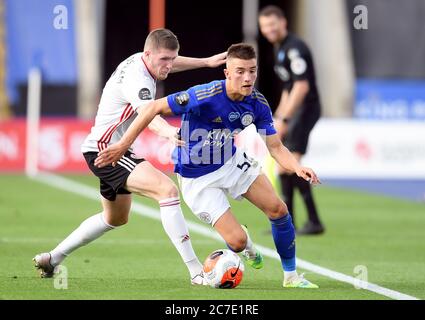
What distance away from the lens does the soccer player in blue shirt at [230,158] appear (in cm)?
847

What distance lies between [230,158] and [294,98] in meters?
4.20

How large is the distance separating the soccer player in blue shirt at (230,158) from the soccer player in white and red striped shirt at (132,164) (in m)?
0.20

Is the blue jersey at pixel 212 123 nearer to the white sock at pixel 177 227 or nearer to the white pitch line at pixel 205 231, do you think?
the white sock at pixel 177 227

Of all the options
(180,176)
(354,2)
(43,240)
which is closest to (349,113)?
(354,2)

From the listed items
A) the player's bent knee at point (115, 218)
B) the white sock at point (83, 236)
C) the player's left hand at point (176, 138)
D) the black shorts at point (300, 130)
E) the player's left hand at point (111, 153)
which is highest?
the player's left hand at point (176, 138)

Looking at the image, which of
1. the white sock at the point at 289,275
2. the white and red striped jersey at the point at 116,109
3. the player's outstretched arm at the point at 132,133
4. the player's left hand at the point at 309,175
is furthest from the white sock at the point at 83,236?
the player's left hand at the point at 309,175

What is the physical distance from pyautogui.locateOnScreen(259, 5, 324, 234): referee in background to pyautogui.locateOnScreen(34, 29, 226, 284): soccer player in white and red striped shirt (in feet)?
12.3

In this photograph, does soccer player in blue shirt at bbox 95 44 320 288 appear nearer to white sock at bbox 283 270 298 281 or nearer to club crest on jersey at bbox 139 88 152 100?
white sock at bbox 283 270 298 281

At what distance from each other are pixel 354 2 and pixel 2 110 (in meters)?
8.13

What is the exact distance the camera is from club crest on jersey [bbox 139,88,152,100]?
8.62m

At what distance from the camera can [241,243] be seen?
8664 mm

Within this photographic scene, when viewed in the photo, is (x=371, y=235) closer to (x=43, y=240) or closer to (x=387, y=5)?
(x=43, y=240)

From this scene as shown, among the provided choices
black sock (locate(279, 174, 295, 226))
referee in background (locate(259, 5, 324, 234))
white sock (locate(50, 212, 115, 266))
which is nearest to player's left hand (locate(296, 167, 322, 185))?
white sock (locate(50, 212, 115, 266))

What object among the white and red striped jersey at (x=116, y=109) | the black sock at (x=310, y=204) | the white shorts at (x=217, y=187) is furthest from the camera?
the black sock at (x=310, y=204)
